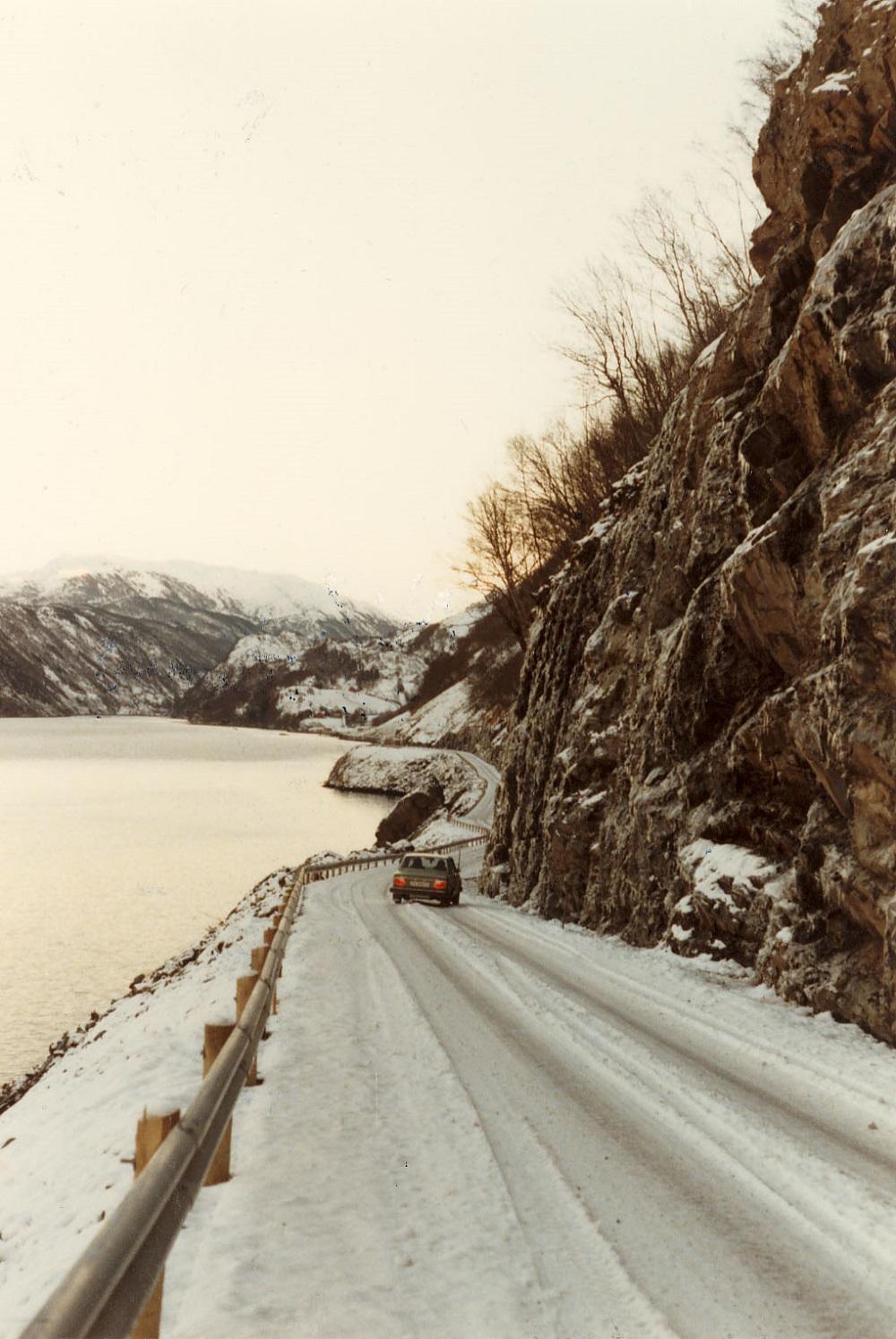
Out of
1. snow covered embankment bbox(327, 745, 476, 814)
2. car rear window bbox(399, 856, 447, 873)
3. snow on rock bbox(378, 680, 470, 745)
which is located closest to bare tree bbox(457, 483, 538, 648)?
car rear window bbox(399, 856, 447, 873)

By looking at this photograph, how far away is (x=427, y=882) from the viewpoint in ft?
86.7

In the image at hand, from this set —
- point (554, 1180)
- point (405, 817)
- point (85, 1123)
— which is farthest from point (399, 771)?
point (554, 1180)

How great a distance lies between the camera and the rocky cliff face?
10.9 metres

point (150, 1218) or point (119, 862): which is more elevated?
point (150, 1218)

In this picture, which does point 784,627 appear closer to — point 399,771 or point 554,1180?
point 554,1180

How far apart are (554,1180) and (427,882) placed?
20.9 metres

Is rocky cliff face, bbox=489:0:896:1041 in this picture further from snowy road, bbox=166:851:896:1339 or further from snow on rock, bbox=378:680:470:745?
snow on rock, bbox=378:680:470:745

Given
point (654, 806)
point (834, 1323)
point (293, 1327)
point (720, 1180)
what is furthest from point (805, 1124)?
point (654, 806)

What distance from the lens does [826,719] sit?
456 inches

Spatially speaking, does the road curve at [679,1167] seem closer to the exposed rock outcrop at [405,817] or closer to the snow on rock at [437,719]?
the exposed rock outcrop at [405,817]

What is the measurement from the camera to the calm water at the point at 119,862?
25.7 meters

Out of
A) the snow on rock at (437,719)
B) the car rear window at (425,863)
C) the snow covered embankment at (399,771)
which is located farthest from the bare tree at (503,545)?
the snow on rock at (437,719)

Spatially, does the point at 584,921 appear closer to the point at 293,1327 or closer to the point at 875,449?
the point at 875,449

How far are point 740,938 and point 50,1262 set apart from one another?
10.6 metres
